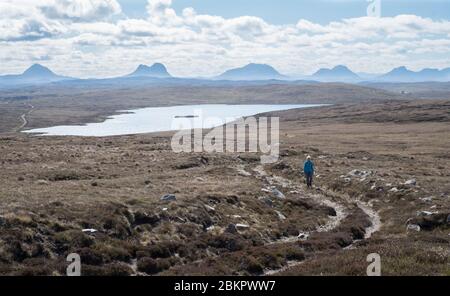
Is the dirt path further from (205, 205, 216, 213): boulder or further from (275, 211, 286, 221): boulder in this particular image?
(205, 205, 216, 213): boulder

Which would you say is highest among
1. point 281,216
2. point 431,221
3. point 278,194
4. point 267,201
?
point 431,221

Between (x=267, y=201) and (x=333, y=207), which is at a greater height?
(x=267, y=201)

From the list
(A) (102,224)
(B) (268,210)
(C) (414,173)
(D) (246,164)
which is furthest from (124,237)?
(D) (246,164)

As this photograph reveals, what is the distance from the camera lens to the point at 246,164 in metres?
54.9

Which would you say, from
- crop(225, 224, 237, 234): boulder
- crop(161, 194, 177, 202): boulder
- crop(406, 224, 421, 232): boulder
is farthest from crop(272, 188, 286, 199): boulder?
crop(406, 224, 421, 232): boulder

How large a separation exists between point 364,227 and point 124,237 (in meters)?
12.8

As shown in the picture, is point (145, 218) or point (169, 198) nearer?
point (145, 218)

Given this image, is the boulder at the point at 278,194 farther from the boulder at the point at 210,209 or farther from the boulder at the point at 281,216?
the boulder at the point at 210,209

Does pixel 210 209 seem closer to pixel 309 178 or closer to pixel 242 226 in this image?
pixel 242 226

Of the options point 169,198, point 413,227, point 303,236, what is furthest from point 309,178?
point 169,198

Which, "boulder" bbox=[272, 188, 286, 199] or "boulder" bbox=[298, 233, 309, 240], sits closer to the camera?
"boulder" bbox=[298, 233, 309, 240]
